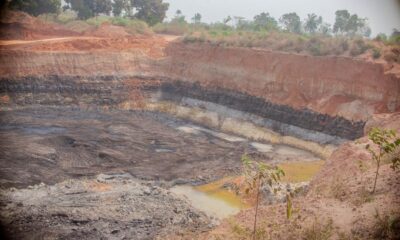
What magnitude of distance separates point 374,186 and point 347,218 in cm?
167

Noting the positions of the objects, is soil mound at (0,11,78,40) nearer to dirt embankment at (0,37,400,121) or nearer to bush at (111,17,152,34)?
bush at (111,17,152,34)

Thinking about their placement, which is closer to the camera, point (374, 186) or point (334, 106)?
point (374, 186)

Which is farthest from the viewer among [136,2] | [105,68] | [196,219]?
[136,2]

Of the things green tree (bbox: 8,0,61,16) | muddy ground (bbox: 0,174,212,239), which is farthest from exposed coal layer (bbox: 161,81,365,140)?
green tree (bbox: 8,0,61,16)

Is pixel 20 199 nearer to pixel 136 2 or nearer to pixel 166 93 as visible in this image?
pixel 166 93

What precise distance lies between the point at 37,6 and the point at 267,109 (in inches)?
1187

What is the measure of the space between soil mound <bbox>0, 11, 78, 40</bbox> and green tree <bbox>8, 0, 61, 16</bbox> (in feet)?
13.9

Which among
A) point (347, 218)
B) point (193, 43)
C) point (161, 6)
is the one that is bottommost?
point (347, 218)

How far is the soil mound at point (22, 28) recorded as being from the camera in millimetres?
35312

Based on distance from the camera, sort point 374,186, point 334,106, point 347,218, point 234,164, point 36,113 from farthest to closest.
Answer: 1. point 36,113
2. point 334,106
3. point 234,164
4. point 374,186
5. point 347,218

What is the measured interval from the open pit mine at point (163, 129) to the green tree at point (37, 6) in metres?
6.79

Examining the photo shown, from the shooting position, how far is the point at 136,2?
5238 cm

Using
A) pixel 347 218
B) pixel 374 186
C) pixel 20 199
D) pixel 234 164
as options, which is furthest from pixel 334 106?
pixel 20 199

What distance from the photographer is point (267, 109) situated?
26.0 meters
